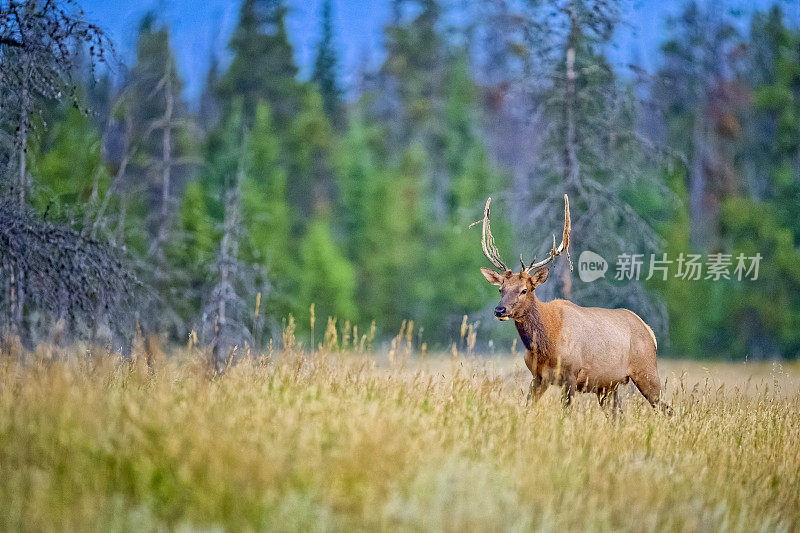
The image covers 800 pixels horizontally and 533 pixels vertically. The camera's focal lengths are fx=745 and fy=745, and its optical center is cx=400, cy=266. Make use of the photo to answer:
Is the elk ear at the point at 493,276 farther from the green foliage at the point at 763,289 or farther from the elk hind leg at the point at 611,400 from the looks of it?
the green foliage at the point at 763,289

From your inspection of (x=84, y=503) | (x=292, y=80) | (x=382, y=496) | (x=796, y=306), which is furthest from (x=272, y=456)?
(x=292, y=80)

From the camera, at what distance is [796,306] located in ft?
70.8

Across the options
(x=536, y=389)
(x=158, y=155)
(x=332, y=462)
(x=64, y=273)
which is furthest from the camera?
(x=158, y=155)

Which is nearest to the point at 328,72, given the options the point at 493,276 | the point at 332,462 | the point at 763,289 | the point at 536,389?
the point at 763,289

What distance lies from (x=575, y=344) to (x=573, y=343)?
0.03 metres

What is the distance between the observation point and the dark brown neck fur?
778 centimetres

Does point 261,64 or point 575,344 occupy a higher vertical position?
point 261,64

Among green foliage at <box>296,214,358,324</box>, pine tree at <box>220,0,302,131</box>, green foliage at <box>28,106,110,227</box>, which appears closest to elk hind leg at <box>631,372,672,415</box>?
green foliage at <box>296,214,358,324</box>

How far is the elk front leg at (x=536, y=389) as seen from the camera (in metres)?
7.16

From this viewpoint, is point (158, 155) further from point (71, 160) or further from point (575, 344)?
point (575, 344)

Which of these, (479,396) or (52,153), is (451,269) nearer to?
(52,153)

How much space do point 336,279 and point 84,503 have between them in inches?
705

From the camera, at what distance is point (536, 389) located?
7.42 metres

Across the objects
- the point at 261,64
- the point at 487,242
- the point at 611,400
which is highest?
the point at 261,64
